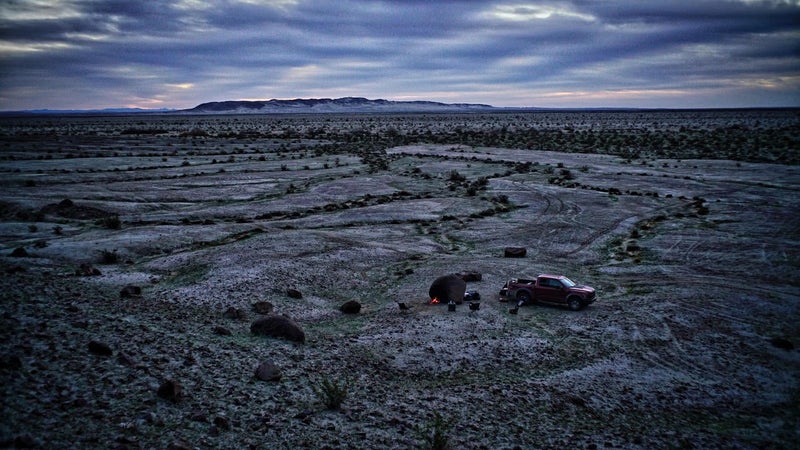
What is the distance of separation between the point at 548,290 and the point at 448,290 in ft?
11.9

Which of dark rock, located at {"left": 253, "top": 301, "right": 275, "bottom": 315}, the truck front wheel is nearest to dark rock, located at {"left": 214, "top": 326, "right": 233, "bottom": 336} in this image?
dark rock, located at {"left": 253, "top": 301, "right": 275, "bottom": 315}

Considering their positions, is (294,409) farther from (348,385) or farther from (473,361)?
(473,361)

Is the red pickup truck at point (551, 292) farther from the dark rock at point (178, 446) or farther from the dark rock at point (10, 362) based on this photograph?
the dark rock at point (10, 362)

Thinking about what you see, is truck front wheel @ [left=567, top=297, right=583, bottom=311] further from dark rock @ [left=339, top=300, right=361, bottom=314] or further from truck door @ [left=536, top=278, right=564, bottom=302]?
dark rock @ [left=339, top=300, right=361, bottom=314]

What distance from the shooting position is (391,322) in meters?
16.5

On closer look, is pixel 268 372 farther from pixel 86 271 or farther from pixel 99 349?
pixel 86 271

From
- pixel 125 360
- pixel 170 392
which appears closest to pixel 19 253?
pixel 125 360

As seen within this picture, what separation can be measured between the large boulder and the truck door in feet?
8.95

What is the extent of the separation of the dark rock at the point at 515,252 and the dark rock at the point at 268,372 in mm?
15142

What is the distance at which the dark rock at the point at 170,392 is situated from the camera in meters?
10.4

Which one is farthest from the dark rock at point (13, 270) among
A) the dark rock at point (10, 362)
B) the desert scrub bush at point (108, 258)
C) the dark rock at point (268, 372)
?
the dark rock at point (268, 372)

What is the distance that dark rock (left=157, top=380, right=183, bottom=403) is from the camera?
10.4m

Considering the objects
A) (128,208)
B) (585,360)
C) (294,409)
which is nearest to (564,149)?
(128,208)

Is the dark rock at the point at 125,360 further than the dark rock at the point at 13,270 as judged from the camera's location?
No
